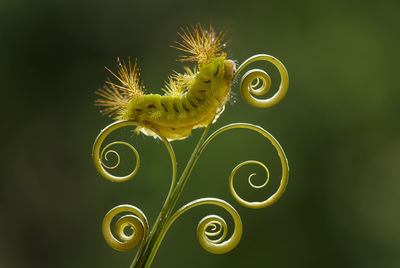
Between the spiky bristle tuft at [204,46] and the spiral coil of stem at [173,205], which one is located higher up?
the spiky bristle tuft at [204,46]

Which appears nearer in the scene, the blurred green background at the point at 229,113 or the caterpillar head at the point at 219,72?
the caterpillar head at the point at 219,72

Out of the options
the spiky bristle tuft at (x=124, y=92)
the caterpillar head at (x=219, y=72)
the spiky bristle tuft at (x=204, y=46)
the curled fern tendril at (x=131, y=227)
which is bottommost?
the curled fern tendril at (x=131, y=227)

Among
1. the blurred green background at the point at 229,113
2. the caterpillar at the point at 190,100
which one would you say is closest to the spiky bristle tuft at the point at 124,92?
the caterpillar at the point at 190,100

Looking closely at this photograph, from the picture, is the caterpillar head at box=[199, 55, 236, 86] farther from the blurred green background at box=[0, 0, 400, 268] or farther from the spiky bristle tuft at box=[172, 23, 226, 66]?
the blurred green background at box=[0, 0, 400, 268]

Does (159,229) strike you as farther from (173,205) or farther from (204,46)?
(204,46)

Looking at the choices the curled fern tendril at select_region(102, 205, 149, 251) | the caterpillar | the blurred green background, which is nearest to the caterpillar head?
the caterpillar

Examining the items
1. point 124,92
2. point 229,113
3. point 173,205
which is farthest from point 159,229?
point 229,113

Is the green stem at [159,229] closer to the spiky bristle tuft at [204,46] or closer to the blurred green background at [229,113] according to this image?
the spiky bristle tuft at [204,46]
